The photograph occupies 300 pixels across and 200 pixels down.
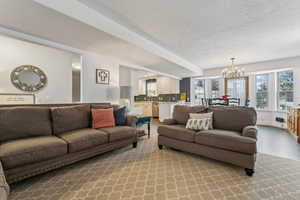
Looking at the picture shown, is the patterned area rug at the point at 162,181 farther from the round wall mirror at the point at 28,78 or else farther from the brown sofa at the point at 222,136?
the round wall mirror at the point at 28,78

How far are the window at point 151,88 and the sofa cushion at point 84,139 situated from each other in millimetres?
6029

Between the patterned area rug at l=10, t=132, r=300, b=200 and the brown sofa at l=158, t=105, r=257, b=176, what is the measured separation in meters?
0.19

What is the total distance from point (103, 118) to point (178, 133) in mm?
1560

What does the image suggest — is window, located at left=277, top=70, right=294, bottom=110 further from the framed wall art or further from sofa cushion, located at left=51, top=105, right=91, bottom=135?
sofa cushion, located at left=51, top=105, right=91, bottom=135

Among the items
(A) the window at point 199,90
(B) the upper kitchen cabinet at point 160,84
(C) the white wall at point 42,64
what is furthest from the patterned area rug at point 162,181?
(B) the upper kitchen cabinet at point 160,84

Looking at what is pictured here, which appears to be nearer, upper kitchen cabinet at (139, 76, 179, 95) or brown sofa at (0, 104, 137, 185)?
brown sofa at (0, 104, 137, 185)

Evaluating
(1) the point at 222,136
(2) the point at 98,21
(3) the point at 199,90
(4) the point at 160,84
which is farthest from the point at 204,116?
(4) the point at 160,84

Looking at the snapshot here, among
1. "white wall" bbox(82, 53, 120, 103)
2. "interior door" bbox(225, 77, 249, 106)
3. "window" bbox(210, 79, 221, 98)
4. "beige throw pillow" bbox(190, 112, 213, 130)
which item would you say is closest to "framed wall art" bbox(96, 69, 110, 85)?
"white wall" bbox(82, 53, 120, 103)

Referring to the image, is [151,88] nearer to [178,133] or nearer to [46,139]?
[178,133]

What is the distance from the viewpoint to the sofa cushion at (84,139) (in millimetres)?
2018

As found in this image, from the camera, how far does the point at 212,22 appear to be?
246cm

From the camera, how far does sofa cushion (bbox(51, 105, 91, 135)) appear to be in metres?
2.38

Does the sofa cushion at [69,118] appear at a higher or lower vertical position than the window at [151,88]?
lower

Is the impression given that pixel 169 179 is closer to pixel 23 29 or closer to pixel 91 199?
pixel 91 199
